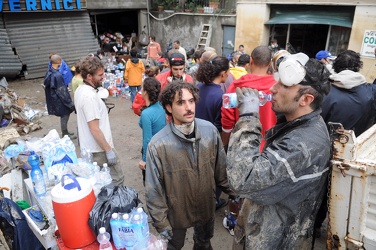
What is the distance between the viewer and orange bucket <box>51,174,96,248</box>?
6.31 feet

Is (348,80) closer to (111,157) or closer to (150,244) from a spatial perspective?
(150,244)

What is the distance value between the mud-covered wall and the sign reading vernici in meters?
4.10

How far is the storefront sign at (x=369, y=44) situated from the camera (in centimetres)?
891

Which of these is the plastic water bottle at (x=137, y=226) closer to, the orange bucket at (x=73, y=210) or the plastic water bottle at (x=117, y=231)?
the plastic water bottle at (x=117, y=231)

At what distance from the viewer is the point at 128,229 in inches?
73.8

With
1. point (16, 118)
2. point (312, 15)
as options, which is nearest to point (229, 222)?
point (16, 118)

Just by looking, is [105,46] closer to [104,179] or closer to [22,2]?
[22,2]

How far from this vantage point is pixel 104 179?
8.61ft

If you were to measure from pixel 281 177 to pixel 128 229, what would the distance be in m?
1.02

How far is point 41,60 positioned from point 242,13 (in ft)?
28.8

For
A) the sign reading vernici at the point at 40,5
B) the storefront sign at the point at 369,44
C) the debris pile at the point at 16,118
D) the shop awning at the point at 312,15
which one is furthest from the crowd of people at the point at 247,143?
the sign reading vernici at the point at 40,5

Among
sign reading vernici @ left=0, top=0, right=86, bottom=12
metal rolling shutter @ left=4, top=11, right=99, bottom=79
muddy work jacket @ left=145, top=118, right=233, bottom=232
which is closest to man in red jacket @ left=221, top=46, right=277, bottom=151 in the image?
muddy work jacket @ left=145, top=118, right=233, bottom=232

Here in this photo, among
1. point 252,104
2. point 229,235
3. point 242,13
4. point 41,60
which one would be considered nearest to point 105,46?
point 41,60

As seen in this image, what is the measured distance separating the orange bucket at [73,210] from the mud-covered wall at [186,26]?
1227 cm
